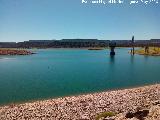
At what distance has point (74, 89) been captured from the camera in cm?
4384

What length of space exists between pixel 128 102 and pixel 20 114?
10.8 m

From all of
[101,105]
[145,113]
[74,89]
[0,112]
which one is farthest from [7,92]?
[145,113]

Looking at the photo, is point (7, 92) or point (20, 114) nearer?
point (20, 114)

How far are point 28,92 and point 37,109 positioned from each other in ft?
46.5

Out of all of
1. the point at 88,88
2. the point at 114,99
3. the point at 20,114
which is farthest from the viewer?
the point at 88,88

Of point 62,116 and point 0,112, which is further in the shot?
point 0,112

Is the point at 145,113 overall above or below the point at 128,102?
above

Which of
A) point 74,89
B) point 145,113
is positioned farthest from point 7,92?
point 145,113

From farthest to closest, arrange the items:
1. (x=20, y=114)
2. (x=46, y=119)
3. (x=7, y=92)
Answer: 1. (x=7, y=92)
2. (x=20, y=114)
3. (x=46, y=119)

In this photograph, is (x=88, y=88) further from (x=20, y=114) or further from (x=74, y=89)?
(x=20, y=114)

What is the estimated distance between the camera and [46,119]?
77.0ft

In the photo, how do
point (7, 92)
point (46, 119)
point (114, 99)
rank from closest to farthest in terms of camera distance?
point (46, 119)
point (114, 99)
point (7, 92)

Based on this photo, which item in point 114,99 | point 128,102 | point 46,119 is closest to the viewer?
point 46,119

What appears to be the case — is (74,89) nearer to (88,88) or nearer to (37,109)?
(88,88)
